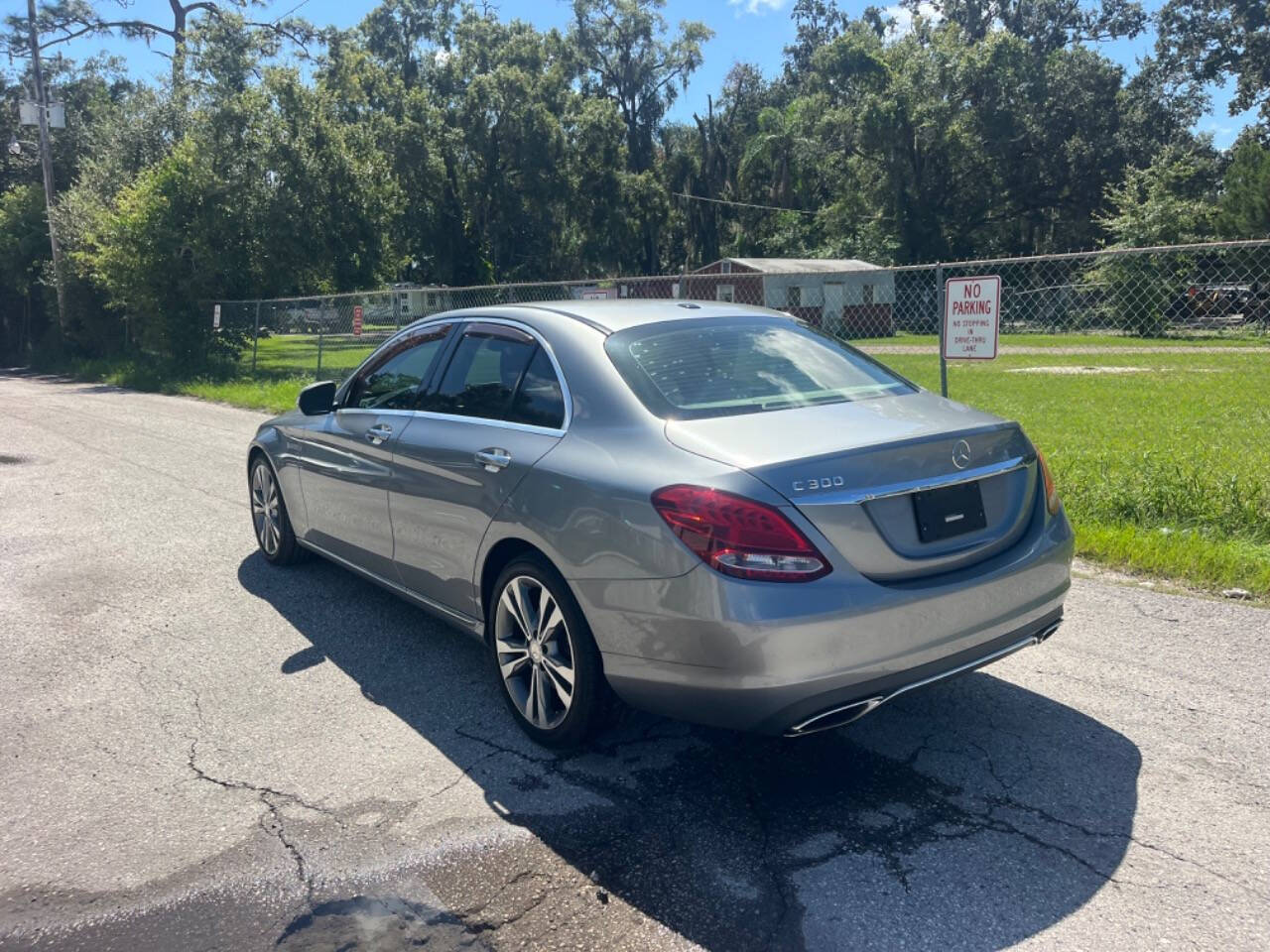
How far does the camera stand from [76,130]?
124 feet

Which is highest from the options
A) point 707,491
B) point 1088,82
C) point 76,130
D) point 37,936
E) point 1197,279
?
point 1088,82

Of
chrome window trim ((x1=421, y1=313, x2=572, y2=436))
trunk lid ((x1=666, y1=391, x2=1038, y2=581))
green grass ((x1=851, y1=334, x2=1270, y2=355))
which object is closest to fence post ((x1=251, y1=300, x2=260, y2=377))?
green grass ((x1=851, y1=334, x2=1270, y2=355))

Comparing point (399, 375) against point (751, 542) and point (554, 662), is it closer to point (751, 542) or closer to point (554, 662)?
point (554, 662)

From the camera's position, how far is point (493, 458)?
4.18 m

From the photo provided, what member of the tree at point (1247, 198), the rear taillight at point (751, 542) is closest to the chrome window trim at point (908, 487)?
the rear taillight at point (751, 542)

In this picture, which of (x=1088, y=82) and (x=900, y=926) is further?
(x=1088, y=82)

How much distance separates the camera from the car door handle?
411cm

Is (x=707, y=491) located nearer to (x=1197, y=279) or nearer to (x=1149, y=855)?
(x=1149, y=855)

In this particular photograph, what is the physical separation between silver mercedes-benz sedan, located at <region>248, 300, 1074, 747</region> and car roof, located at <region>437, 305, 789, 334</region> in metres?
0.02

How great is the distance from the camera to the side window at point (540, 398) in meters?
4.08

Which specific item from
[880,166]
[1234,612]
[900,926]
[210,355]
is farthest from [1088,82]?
[900,926]

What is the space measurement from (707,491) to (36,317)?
125ft

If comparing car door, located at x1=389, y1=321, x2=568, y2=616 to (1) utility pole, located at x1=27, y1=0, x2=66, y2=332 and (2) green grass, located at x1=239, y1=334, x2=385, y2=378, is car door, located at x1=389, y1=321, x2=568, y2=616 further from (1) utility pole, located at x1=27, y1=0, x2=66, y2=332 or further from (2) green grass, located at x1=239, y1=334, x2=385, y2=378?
(1) utility pole, located at x1=27, y1=0, x2=66, y2=332

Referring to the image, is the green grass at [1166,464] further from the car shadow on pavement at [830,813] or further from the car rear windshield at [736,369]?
the car rear windshield at [736,369]
